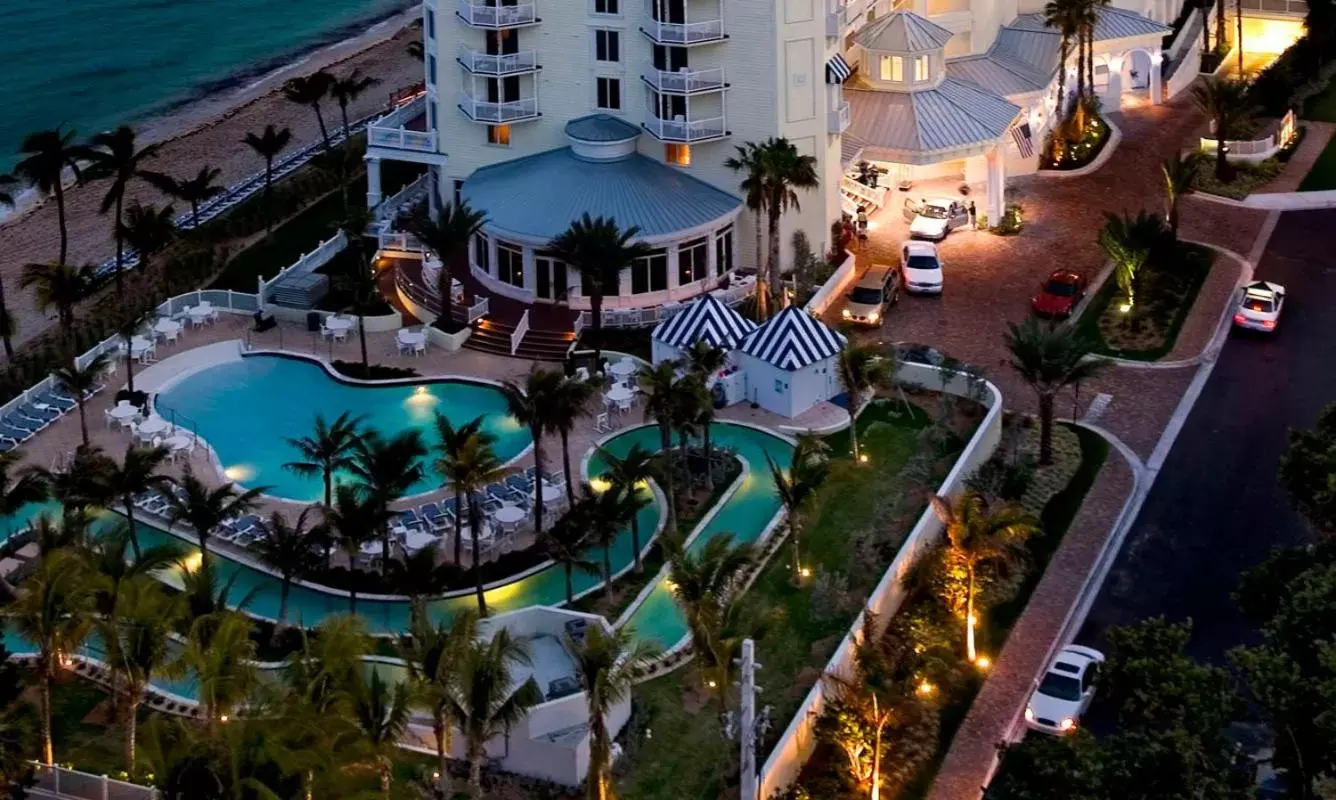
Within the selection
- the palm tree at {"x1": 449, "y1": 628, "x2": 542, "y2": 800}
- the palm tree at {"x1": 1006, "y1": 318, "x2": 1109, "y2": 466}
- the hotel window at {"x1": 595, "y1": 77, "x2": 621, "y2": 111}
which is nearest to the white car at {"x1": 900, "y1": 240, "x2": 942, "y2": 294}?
the hotel window at {"x1": 595, "y1": 77, "x2": 621, "y2": 111}

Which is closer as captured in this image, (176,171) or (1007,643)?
(1007,643)

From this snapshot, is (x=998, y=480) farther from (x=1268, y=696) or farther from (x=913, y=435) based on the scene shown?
(x=1268, y=696)

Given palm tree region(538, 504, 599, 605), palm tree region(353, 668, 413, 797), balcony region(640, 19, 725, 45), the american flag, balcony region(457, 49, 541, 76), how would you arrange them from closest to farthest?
1. palm tree region(353, 668, 413, 797)
2. palm tree region(538, 504, 599, 605)
3. balcony region(640, 19, 725, 45)
4. balcony region(457, 49, 541, 76)
5. the american flag

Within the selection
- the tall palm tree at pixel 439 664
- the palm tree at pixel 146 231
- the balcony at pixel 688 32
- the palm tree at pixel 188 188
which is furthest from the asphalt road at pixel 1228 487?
the palm tree at pixel 188 188

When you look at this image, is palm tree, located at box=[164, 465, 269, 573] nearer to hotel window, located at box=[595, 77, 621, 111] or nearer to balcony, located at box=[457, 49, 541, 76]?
balcony, located at box=[457, 49, 541, 76]

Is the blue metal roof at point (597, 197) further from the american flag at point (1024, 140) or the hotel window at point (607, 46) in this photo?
the american flag at point (1024, 140)

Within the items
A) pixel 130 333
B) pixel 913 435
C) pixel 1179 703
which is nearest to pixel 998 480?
pixel 913 435

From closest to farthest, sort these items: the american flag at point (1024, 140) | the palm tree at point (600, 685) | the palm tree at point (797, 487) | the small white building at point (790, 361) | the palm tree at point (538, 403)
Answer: the palm tree at point (600, 685)
the palm tree at point (797, 487)
the palm tree at point (538, 403)
the small white building at point (790, 361)
the american flag at point (1024, 140)
